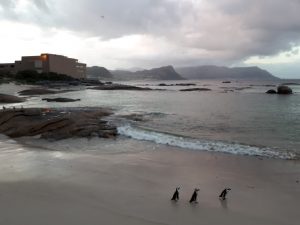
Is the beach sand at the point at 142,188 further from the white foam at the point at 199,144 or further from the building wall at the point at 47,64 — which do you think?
the building wall at the point at 47,64

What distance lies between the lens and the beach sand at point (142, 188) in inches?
359

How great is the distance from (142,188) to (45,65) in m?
133

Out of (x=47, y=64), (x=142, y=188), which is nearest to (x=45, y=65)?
(x=47, y=64)

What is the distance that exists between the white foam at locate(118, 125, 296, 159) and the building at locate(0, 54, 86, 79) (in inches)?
4778

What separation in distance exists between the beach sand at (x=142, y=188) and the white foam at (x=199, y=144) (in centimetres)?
103

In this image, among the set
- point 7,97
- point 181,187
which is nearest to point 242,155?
point 181,187

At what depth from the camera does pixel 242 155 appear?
17000mm

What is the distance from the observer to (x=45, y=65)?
136875 millimetres

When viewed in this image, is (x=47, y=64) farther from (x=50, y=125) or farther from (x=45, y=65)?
(x=50, y=125)

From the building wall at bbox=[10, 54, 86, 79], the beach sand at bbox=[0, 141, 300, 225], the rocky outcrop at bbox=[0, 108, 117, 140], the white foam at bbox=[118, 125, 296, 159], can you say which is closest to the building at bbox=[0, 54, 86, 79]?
the building wall at bbox=[10, 54, 86, 79]

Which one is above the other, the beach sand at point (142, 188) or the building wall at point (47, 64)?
the building wall at point (47, 64)

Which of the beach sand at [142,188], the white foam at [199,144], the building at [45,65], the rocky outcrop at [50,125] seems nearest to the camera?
the beach sand at [142,188]

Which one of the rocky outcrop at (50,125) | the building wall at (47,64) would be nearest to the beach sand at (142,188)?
the rocky outcrop at (50,125)

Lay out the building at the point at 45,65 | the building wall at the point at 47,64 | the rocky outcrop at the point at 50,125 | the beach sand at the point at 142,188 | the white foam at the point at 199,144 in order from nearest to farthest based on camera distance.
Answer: the beach sand at the point at 142,188 → the white foam at the point at 199,144 → the rocky outcrop at the point at 50,125 → the building wall at the point at 47,64 → the building at the point at 45,65
